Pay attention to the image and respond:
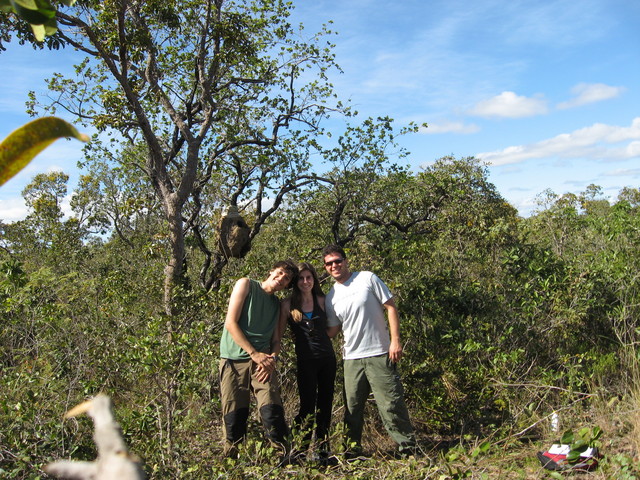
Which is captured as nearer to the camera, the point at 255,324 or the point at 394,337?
the point at 255,324

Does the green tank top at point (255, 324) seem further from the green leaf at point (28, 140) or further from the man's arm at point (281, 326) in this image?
the green leaf at point (28, 140)

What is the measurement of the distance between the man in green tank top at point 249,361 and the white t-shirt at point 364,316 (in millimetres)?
476

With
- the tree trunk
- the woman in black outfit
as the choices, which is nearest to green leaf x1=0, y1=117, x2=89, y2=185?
the woman in black outfit

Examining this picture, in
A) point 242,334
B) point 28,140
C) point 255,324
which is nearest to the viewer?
point 28,140

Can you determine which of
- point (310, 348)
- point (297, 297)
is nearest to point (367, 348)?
point (310, 348)

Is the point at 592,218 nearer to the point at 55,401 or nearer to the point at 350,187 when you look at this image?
the point at 350,187

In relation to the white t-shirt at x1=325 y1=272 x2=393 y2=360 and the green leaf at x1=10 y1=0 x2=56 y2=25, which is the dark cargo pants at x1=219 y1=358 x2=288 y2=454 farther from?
the green leaf at x1=10 y1=0 x2=56 y2=25

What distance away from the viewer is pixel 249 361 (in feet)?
13.0

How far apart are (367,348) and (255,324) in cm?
83

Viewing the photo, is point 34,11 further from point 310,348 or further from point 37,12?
point 310,348

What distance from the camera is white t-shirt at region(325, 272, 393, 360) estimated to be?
416 centimetres

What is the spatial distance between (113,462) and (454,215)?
268 inches

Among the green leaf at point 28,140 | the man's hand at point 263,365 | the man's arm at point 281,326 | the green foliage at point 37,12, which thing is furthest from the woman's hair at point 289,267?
the green leaf at point 28,140

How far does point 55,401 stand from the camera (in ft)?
12.1
